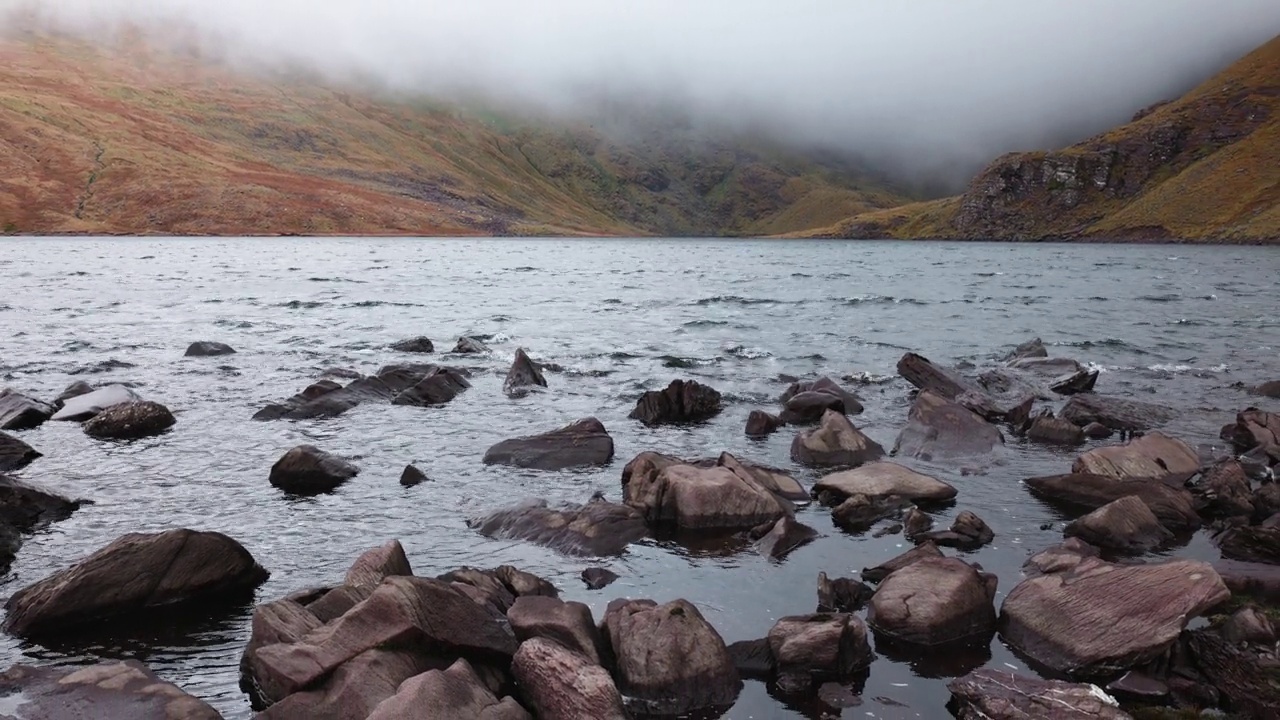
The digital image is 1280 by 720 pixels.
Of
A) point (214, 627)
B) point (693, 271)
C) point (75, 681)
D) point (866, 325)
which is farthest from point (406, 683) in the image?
point (693, 271)

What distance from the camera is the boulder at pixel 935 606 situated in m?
Result: 11.9

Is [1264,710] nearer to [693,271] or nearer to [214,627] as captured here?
[214,627]

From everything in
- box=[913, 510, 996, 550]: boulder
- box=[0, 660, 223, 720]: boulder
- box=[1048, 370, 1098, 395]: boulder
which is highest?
box=[0, 660, 223, 720]: boulder

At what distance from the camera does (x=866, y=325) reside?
2066 inches

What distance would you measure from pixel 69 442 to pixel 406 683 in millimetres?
18687

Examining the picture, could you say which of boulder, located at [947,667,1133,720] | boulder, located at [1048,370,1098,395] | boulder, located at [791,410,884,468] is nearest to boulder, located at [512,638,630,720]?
boulder, located at [947,667,1133,720]

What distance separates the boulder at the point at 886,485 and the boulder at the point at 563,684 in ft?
31.7

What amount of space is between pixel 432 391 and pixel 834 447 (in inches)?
583

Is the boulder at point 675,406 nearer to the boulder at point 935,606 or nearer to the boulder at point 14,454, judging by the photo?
the boulder at point 935,606

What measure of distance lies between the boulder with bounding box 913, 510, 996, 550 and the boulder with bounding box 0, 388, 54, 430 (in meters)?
24.6

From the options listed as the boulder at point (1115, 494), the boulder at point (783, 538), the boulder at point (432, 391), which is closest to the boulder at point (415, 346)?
the boulder at point (432, 391)

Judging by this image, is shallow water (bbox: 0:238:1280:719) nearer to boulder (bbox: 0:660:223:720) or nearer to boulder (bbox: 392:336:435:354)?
boulder (bbox: 0:660:223:720)

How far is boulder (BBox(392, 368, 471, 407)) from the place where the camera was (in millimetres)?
29188

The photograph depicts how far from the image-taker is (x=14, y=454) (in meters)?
20.8
